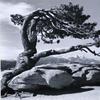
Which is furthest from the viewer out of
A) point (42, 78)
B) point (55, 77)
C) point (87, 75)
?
point (87, 75)

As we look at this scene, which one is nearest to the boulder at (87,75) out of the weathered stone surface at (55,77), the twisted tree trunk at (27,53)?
the weathered stone surface at (55,77)

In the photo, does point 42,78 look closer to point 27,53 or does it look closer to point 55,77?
point 55,77

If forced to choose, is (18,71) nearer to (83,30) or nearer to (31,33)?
(31,33)

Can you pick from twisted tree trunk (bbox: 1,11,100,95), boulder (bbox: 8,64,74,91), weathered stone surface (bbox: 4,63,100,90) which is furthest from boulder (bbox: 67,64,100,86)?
twisted tree trunk (bbox: 1,11,100,95)

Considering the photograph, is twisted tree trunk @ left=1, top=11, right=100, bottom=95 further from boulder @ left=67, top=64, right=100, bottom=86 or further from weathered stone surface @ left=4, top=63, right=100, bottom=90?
boulder @ left=67, top=64, right=100, bottom=86

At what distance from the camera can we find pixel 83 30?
12.0 m

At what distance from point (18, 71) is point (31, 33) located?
2150mm

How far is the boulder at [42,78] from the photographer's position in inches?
397

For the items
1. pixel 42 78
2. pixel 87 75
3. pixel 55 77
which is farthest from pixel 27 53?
pixel 87 75

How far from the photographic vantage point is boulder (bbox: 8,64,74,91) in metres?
10.1

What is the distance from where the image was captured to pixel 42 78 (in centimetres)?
1039

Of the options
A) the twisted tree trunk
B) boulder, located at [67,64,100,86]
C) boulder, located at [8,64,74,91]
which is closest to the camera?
boulder, located at [8,64,74,91]

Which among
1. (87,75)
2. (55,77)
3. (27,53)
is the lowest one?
(87,75)

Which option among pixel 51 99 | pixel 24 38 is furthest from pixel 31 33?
pixel 51 99
